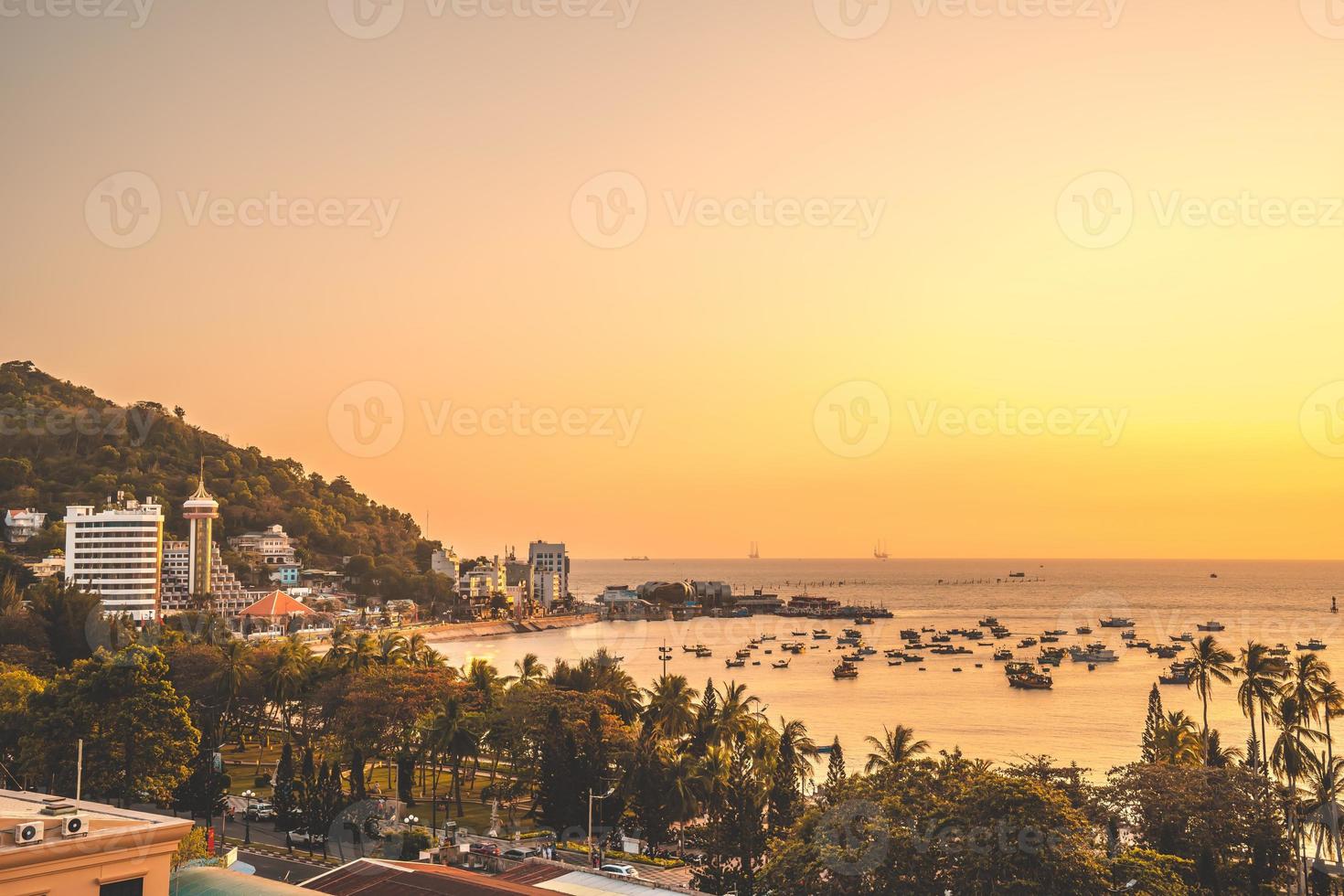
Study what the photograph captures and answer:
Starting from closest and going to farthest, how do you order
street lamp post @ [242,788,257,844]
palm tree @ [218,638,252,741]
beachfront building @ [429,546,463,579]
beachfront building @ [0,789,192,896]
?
beachfront building @ [0,789,192,896] → street lamp post @ [242,788,257,844] → palm tree @ [218,638,252,741] → beachfront building @ [429,546,463,579]

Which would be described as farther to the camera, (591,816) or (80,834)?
(591,816)

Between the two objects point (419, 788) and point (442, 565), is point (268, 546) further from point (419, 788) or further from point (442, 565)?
point (419, 788)

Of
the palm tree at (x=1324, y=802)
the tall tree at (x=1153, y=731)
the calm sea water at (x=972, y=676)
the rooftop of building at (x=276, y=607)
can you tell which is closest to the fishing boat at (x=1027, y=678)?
the calm sea water at (x=972, y=676)

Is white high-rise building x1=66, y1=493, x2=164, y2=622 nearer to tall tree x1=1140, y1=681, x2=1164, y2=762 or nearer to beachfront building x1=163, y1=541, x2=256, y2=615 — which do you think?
beachfront building x1=163, y1=541, x2=256, y2=615

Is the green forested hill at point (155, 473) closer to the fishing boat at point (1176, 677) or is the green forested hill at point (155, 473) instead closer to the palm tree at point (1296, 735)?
the fishing boat at point (1176, 677)

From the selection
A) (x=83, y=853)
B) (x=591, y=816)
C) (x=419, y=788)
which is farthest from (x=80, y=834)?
(x=419, y=788)

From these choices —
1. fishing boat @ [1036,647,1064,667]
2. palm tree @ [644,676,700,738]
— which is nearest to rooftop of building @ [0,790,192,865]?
palm tree @ [644,676,700,738]
